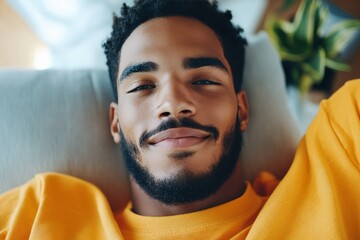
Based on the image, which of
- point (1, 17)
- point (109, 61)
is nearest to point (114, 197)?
point (109, 61)

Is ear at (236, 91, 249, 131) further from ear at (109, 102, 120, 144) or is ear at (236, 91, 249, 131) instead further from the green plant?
the green plant

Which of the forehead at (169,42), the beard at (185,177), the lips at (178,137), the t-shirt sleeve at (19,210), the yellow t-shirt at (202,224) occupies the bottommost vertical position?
the yellow t-shirt at (202,224)

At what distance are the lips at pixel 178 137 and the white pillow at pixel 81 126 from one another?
253mm

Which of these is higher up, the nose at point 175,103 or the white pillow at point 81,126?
the nose at point 175,103

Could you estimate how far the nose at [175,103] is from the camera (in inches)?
28.2

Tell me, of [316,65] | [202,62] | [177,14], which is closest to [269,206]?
[202,62]

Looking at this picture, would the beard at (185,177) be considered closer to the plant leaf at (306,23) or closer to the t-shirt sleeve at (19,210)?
the t-shirt sleeve at (19,210)

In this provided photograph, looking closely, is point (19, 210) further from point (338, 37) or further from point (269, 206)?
point (338, 37)

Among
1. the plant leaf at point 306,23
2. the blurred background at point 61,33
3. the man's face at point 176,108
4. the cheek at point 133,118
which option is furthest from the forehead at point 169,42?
the plant leaf at point 306,23

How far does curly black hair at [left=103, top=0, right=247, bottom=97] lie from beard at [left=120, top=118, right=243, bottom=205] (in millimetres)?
201

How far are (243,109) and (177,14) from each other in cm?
29

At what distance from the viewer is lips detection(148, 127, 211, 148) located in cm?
71

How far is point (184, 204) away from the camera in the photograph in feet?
2.51

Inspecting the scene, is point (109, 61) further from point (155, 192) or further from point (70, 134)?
point (155, 192)
